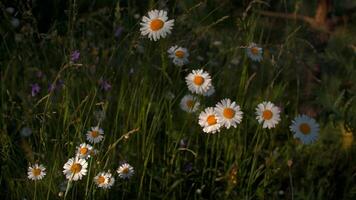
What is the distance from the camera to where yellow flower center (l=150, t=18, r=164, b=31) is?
152 cm

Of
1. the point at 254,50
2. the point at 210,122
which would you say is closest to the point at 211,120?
the point at 210,122

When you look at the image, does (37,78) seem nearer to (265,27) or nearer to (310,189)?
(265,27)

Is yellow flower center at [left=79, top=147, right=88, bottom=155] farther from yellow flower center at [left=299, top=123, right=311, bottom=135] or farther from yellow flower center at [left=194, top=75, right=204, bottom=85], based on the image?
Result: yellow flower center at [left=299, top=123, right=311, bottom=135]

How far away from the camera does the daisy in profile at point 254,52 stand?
5.45ft

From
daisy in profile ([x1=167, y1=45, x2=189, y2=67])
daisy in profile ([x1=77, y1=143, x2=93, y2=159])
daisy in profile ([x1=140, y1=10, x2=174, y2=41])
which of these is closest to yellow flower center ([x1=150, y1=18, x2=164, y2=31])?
daisy in profile ([x1=140, y1=10, x2=174, y2=41])

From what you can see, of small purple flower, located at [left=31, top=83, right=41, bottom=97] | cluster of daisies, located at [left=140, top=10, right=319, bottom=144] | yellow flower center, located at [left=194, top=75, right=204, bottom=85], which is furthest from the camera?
small purple flower, located at [left=31, top=83, right=41, bottom=97]

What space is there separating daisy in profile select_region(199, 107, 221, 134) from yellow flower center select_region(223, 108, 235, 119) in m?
0.03

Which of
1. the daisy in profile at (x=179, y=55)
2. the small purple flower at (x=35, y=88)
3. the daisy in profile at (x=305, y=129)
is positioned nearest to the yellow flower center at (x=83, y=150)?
the daisy in profile at (x=179, y=55)

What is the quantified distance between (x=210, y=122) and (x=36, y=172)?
17.7 inches

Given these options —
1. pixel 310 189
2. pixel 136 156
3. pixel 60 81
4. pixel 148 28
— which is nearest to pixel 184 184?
pixel 136 156

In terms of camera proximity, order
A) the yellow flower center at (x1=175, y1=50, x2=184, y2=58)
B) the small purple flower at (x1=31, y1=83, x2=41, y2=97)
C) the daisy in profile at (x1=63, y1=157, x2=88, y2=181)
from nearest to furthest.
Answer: the daisy in profile at (x1=63, y1=157, x2=88, y2=181), the yellow flower center at (x1=175, y1=50, x2=184, y2=58), the small purple flower at (x1=31, y1=83, x2=41, y2=97)

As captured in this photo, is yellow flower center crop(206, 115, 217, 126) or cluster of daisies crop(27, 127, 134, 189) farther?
yellow flower center crop(206, 115, 217, 126)

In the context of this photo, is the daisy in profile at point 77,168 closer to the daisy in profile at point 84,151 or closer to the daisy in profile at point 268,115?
the daisy in profile at point 84,151

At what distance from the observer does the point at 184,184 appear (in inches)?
65.4
